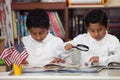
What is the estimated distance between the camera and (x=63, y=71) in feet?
4.78

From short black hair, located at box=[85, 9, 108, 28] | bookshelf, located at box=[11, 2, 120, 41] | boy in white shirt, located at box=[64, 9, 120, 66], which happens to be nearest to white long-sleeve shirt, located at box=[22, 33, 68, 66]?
boy in white shirt, located at box=[64, 9, 120, 66]

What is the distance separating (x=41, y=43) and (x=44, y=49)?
0.06 meters

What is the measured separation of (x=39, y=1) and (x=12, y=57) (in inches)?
63.0

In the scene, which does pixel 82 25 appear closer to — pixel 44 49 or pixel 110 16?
pixel 110 16

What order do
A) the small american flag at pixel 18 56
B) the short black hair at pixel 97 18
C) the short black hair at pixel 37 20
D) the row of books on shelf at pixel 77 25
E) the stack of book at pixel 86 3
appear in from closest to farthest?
the small american flag at pixel 18 56
the short black hair at pixel 37 20
the short black hair at pixel 97 18
the stack of book at pixel 86 3
the row of books on shelf at pixel 77 25

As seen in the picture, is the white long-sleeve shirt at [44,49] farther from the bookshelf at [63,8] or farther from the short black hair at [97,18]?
the bookshelf at [63,8]

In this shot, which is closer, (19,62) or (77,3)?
(19,62)

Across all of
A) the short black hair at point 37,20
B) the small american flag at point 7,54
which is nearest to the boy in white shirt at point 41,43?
the short black hair at point 37,20

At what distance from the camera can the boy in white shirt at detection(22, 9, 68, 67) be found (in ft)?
7.00

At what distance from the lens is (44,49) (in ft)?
7.43

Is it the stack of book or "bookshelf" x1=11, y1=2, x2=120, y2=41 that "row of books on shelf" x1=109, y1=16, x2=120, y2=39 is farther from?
the stack of book

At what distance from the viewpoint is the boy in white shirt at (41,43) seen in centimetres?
213

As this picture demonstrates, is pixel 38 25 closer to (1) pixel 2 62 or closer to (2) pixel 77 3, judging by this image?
(1) pixel 2 62

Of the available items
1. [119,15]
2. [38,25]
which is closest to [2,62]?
[38,25]
